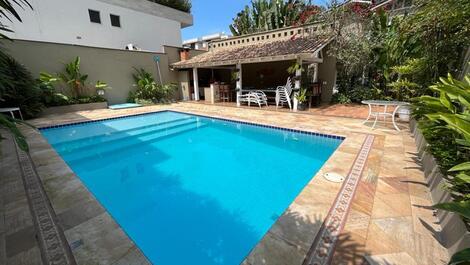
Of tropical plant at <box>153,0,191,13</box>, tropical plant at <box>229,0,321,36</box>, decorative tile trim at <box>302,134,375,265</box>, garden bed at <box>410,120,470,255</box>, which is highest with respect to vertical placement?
tropical plant at <box>153,0,191,13</box>

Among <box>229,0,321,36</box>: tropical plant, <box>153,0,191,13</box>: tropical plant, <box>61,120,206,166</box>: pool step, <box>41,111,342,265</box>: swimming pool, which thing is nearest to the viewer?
<box>41,111,342,265</box>: swimming pool

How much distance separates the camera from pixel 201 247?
9.05ft

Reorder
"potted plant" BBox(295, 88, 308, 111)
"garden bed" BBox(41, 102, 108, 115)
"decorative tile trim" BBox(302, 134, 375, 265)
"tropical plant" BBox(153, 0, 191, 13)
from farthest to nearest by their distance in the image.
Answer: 1. "tropical plant" BBox(153, 0, 191, 13)
2. "garden bed" BBox(41, 102, 108, 115)
3. "potted plant" BBox(295, 88, 308, 111)
4. "decorative tile trim" BBox(302, 134, 375, 265)

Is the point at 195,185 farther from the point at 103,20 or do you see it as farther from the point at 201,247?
the point at 103,20

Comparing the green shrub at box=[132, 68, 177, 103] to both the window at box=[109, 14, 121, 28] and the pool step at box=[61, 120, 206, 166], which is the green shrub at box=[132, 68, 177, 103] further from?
the pool step at box=[61, 120, 206, 166]

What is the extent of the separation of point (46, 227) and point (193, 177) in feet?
8.35

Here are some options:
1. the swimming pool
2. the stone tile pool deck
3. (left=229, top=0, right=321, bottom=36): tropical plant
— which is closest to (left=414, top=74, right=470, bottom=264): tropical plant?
the stone tile pool deck

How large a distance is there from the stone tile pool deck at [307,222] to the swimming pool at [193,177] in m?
0.50

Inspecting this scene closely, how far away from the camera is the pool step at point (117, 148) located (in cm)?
583

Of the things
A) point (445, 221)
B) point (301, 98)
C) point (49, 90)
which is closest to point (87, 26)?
point (49, 90)

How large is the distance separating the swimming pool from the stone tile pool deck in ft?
1.65

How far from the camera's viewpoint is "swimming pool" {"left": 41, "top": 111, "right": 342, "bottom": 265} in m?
2.94

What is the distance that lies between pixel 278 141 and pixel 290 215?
4.10 metres

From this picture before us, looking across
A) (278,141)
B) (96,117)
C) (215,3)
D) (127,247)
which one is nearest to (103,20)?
(96,117)
